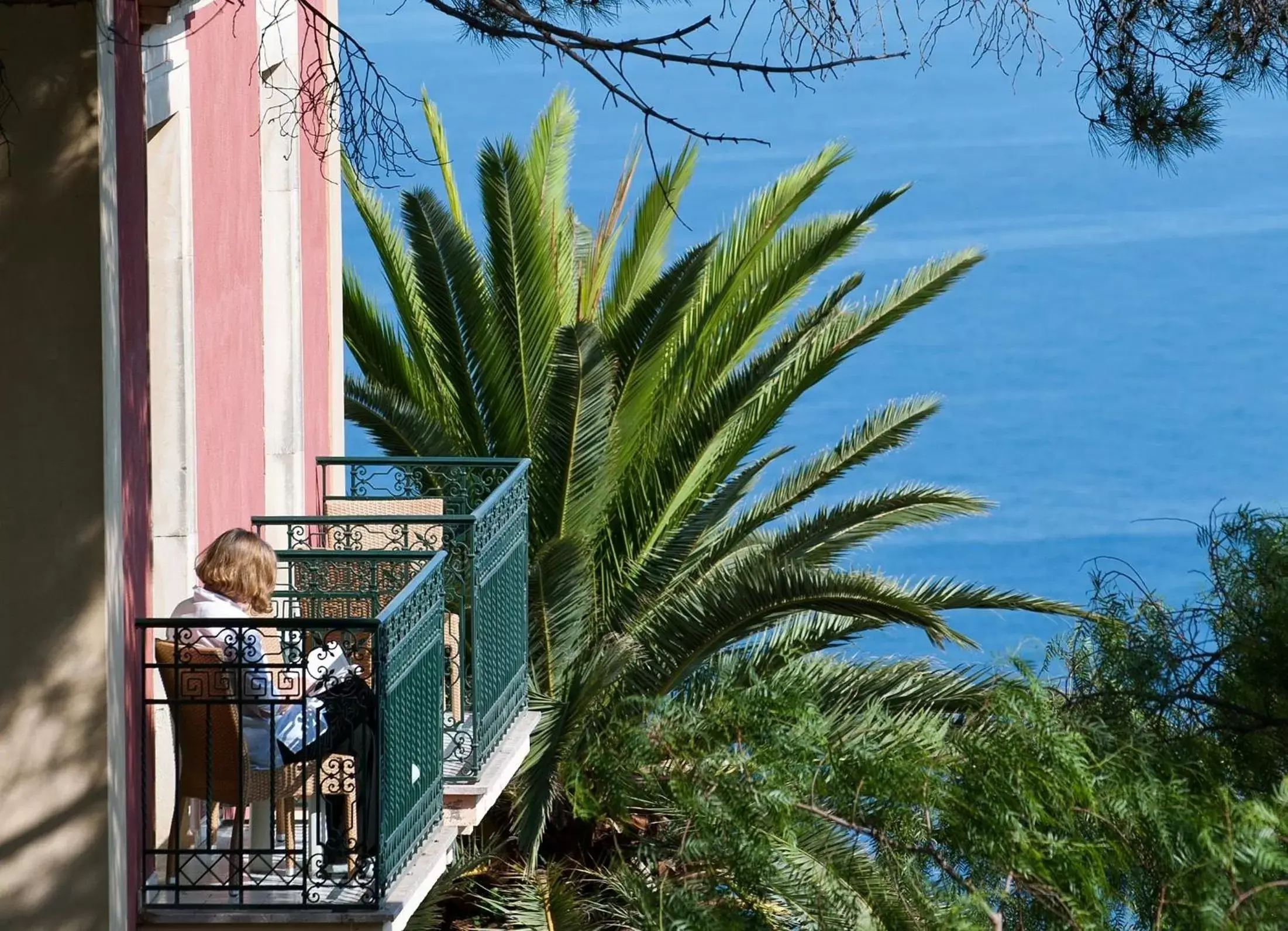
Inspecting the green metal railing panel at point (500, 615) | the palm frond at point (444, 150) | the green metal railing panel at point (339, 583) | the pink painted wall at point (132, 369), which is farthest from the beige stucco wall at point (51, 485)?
the palm frond at point (444, 150)

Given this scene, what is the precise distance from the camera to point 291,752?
7.45 m

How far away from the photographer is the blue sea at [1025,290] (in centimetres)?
5284

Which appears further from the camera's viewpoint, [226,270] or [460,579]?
[226,270]

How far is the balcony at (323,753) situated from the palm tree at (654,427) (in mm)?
2945

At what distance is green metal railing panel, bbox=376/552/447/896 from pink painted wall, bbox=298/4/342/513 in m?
3.25

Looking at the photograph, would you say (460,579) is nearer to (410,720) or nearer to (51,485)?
(410,720)

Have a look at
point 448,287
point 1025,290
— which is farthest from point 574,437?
point 1025,290

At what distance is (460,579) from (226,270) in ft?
6.06

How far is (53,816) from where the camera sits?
6.97 metres

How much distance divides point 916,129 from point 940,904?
74.3 m

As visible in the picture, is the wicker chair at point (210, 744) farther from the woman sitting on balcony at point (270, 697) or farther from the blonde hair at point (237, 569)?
the blonde hair at point (237, 569)

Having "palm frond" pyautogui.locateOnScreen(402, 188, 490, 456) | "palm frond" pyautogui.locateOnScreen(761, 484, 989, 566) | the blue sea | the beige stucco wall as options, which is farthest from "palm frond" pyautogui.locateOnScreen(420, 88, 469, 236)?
the blue sea

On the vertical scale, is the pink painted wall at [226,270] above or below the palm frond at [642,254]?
below

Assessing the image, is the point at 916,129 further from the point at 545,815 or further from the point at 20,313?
the point at 20,313
